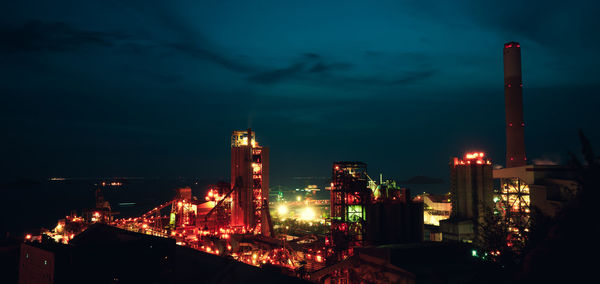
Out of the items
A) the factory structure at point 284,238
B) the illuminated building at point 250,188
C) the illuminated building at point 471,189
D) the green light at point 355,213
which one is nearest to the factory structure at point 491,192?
the illuminated building at point 471,189

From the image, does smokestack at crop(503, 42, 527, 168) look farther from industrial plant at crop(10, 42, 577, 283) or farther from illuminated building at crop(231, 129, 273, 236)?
illuminated building at crop(231, 129, 273, 236)

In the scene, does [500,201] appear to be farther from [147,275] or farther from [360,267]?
[147,275]

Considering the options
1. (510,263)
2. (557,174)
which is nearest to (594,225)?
(510,263)

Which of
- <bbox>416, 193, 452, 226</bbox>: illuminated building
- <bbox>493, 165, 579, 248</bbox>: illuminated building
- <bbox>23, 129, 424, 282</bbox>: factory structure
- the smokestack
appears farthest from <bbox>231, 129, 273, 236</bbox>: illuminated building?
the smokestack

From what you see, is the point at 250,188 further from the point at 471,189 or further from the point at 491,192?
the point at 491,192

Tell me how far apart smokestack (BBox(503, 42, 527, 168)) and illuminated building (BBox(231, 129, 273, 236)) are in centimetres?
4593

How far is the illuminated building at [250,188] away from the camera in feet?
174

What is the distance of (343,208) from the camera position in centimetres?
3878

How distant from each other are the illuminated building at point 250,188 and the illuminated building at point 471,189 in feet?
79.6

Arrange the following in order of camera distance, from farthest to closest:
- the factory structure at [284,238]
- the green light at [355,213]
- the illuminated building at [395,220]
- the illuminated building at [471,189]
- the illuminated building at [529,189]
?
the illuminated building at [471,189] < the illuminated building at [529,189] < the illuminated building at [395,220] < the green light at [355,213] < the factory structure at [284,238]

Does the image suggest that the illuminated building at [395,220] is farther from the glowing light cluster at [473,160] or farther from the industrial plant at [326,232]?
the glowing light cluster at [473,160]

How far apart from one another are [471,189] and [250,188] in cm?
3016

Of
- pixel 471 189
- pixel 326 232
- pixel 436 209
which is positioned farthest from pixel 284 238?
pixel 436 209

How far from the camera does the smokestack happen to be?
240ft
